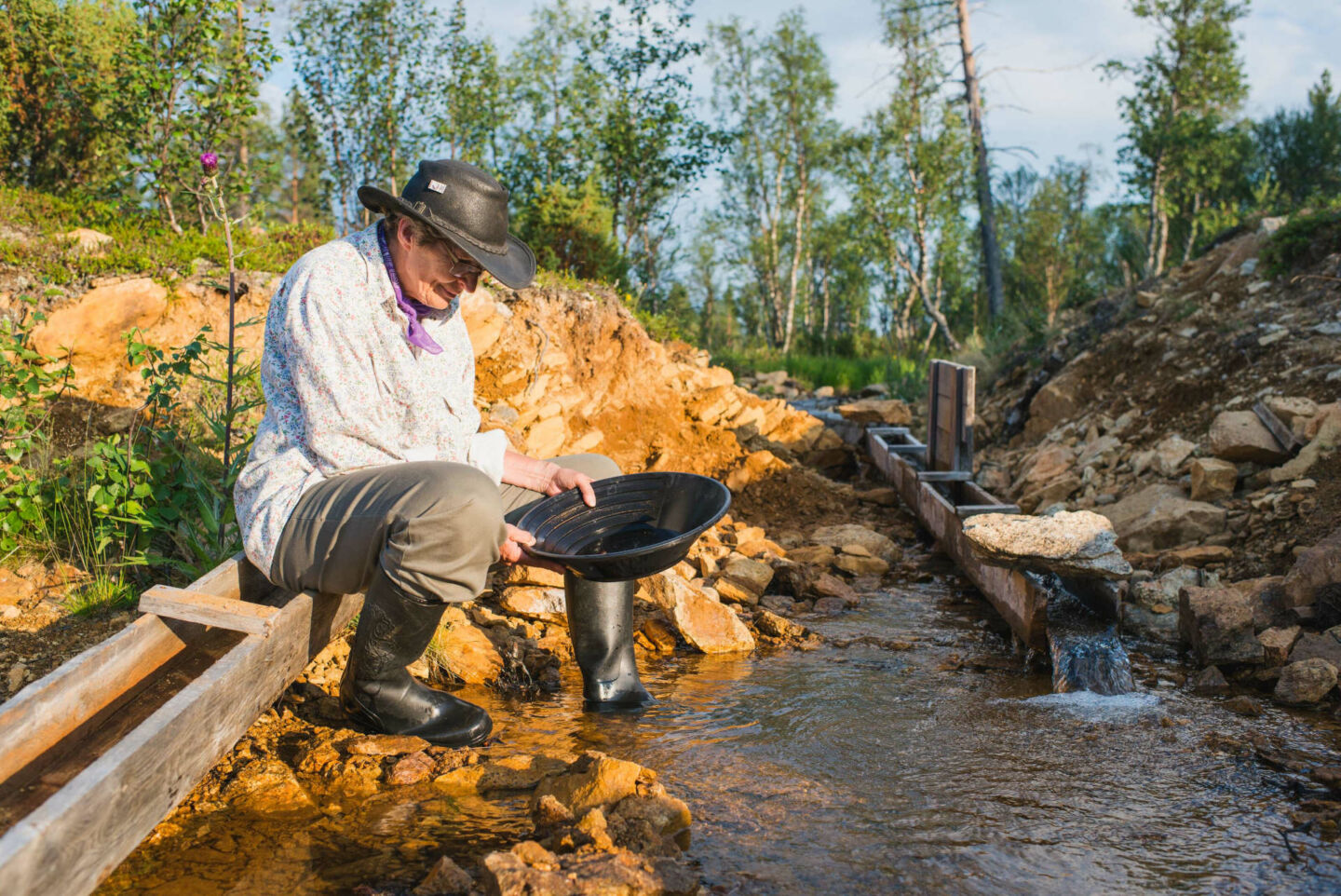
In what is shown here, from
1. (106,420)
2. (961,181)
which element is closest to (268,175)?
(106,420)

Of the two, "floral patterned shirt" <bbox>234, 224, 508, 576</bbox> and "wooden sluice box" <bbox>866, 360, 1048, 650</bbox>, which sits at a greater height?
"floral patterned shirt" <bbox>234, 224, 508, 576</bbox>

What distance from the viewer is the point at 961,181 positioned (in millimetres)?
18438

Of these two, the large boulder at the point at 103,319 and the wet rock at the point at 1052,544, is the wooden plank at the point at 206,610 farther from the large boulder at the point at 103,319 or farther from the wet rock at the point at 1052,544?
the large boulder at the point at 103,319

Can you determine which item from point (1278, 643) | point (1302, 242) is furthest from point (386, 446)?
point (1302, 242)

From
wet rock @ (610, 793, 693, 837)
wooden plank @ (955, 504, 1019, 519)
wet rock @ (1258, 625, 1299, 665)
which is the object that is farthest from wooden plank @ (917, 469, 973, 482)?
wet rock @ (610, 793, 693, 837)

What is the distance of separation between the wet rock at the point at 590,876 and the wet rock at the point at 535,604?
1991mm

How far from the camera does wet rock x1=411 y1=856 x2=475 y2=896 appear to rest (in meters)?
2.04

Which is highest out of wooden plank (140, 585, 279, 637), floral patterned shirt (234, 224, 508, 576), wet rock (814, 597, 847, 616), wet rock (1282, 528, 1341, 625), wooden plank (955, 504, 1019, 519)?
floral patterned shirt (234, 224, 508, 576)

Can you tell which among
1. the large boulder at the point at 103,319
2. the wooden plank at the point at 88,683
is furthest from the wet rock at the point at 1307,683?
the large boulder at the point at 103,319

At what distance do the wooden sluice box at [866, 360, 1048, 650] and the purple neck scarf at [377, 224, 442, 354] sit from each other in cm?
273

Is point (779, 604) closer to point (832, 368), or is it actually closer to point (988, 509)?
point (988, 509)

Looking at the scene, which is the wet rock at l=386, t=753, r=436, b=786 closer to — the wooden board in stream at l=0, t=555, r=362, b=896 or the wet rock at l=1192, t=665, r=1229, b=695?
the wooden board in stream at l=0, t=555, r=362, b=896

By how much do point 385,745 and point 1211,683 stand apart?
3.01 metres

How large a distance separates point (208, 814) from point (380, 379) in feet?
4.01
